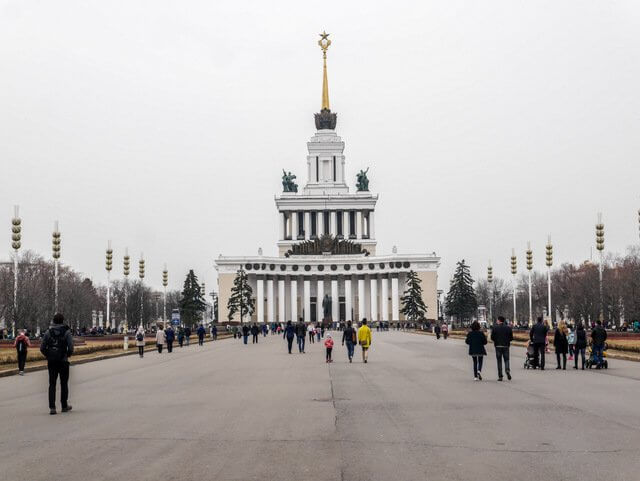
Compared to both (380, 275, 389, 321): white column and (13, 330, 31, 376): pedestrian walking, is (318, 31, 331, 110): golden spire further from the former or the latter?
(13, 330, 31, 376): pedestrian walking

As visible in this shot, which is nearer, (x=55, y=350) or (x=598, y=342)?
(x=55, y=350)

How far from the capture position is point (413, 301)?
444 ft

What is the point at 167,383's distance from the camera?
24.8 metres

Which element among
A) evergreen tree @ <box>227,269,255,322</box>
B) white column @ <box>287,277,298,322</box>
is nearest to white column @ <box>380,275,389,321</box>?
white column @ <box>287,277,298,322</box>

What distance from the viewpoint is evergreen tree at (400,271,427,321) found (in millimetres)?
135125

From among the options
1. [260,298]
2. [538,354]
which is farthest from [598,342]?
[260,298]

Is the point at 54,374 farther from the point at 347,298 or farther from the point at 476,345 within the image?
the point at 347,298

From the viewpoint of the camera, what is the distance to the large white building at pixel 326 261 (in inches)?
5906

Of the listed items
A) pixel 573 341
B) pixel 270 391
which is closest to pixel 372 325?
pixel 573 341

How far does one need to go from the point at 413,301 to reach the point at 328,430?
402ft

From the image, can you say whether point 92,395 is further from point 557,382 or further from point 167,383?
point 557,382

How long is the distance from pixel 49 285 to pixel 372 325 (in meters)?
58.6

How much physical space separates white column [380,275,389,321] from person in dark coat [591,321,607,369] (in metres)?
120

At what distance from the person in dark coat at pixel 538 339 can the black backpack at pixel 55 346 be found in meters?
16.6
